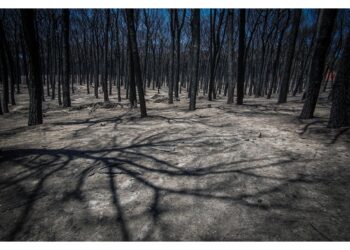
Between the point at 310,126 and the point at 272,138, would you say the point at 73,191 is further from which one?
the point at 310,126

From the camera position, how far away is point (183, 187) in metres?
3.26

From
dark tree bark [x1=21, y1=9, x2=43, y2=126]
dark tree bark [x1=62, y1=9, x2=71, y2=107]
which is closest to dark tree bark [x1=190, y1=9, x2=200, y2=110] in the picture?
dark tree bark [x1=21, y1=9, x2=43, y2=126]

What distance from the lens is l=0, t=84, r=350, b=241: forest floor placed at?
2395mm

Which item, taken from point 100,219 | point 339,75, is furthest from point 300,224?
point 339,75

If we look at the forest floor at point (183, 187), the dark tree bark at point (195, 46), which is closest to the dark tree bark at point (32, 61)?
the forest floor at point (183, 187)

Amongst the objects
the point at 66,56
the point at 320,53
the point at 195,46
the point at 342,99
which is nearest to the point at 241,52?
the point at 195,46

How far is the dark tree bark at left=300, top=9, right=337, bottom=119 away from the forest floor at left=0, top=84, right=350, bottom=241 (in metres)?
1.25

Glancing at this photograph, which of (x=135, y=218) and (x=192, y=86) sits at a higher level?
(x=192, y=86)

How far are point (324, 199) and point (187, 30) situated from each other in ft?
105

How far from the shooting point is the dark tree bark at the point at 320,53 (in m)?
6.04

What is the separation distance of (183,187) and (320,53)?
6.20 m

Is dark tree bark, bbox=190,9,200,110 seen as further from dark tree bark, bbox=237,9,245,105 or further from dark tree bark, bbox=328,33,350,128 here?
dark tree bark, bbox=328,33,350,128

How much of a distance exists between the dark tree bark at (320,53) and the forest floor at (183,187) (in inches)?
49.4

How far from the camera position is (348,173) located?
10.8 feet
